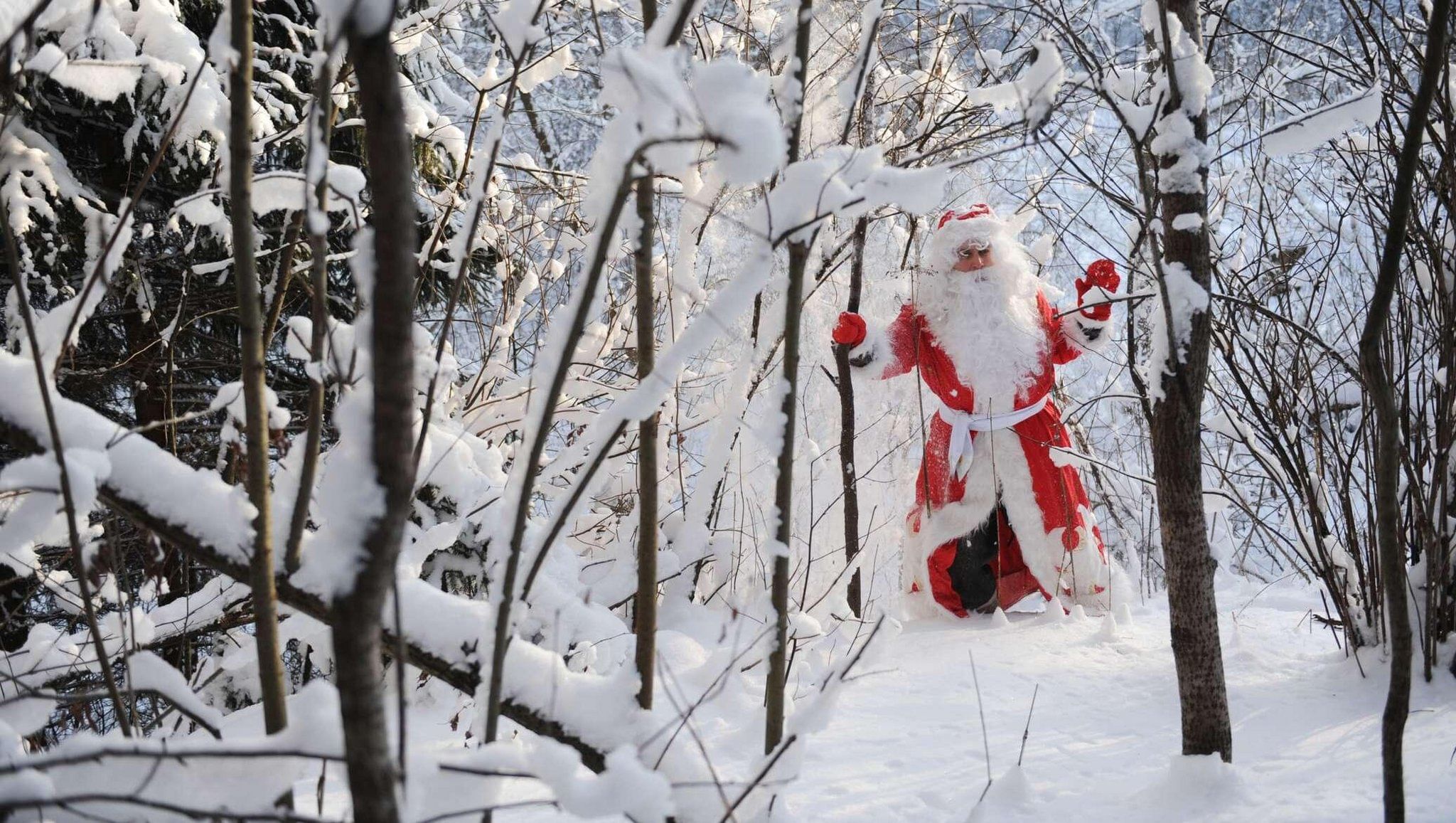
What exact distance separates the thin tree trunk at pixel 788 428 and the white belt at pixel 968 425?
2.36 m

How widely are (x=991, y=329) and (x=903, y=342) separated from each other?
1.05 ft

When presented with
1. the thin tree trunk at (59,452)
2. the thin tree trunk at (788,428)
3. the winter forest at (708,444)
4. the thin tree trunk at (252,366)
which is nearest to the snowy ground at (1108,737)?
the winter forest at (708,444)

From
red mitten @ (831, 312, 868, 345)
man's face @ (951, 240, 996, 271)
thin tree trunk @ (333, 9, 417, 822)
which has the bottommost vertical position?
thin tree trunk @ (333, 9, 417, 822)

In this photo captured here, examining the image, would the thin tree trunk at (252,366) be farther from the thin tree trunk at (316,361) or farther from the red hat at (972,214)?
the red hat at (972,214)

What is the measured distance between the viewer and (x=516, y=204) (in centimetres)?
346

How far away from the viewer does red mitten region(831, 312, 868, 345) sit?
3094 millimetres

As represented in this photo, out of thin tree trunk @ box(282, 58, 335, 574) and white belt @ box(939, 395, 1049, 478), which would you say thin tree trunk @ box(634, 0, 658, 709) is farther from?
white belt @ box(939, 395, 1049, 478)

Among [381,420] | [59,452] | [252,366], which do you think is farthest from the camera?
[252,366]

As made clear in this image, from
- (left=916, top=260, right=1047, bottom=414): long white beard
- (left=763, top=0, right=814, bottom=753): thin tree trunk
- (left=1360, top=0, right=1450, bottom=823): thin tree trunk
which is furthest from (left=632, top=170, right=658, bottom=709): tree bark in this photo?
(left=916, top=260, right=1047, bottom=414): long white beard

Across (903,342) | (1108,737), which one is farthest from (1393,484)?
(903,342)

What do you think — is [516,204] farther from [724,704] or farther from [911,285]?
[724,704]

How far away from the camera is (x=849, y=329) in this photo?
311 cm

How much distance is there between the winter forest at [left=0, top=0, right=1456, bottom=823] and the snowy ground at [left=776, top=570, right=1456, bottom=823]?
0.01m

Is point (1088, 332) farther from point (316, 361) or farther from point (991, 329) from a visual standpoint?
point (316, 361)
